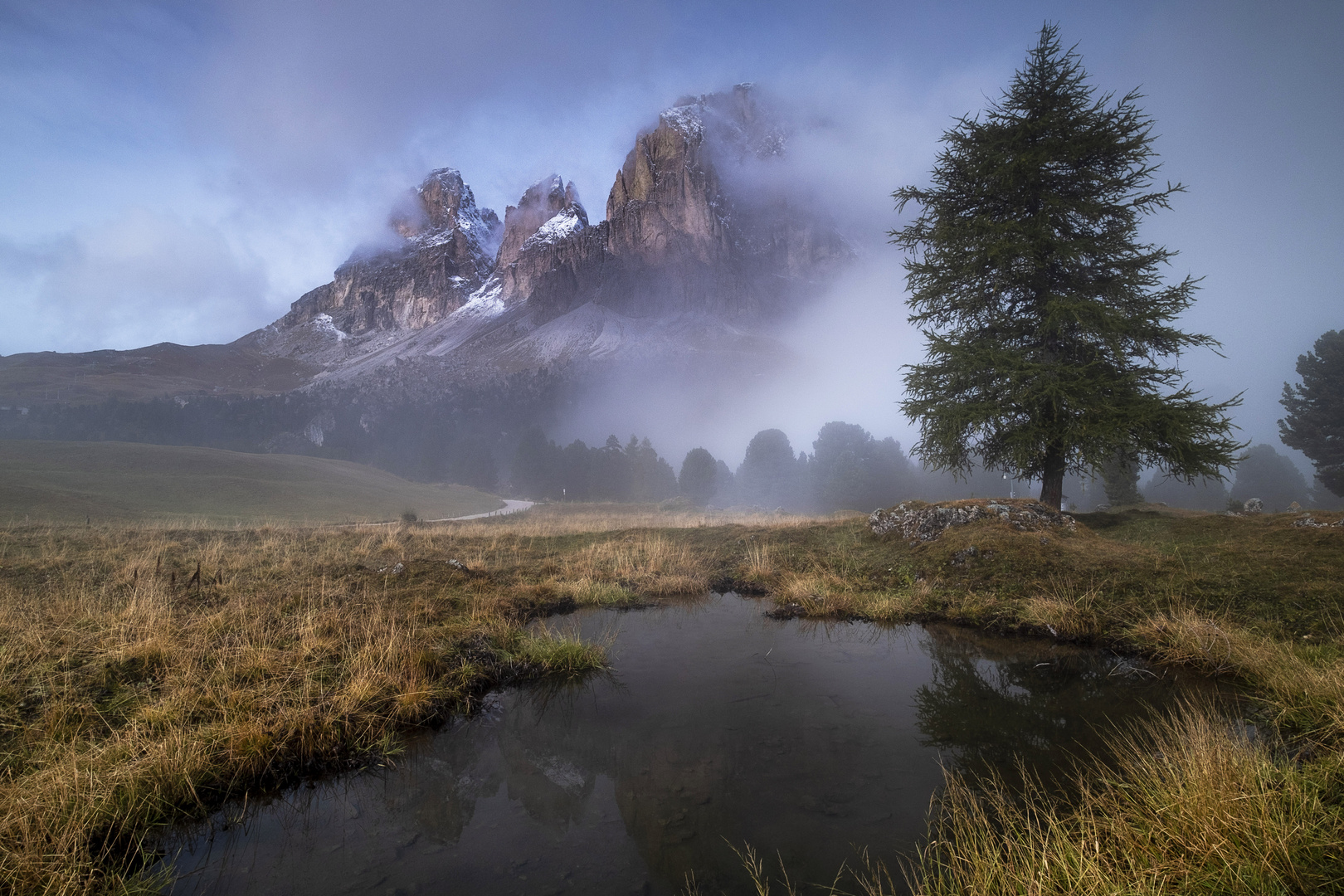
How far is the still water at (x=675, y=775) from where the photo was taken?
156 inches

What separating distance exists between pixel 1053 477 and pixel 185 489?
55261 millimetres

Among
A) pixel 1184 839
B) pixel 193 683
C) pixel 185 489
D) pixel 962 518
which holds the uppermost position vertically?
pixel 962 518

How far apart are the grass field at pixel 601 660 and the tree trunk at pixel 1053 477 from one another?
1203 millimetres

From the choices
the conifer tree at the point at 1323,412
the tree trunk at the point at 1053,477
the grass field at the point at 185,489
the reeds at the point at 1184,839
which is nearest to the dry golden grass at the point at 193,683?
Answer: the reeds at the point at 1184,839

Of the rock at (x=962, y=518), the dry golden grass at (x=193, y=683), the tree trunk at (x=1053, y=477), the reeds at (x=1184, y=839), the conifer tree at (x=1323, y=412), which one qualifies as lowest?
the dry golden grass at (x=193, y=683)

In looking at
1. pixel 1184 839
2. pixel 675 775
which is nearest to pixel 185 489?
pixel 675 775

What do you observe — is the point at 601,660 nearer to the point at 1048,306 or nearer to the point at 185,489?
the point at 1048,306

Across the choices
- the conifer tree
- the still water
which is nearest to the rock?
the still water

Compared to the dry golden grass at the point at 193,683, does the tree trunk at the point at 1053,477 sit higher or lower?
higher

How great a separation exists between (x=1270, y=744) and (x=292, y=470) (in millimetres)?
71954

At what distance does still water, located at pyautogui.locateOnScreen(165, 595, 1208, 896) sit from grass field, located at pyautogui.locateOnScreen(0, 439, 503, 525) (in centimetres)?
3080

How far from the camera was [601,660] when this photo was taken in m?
8.00

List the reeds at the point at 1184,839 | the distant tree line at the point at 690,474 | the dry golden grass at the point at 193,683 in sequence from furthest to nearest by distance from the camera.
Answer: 1. the distant tree line at the point at 690,474
2. the dry golden grass at the point at 193,683
3. the reeds at the point at 1184,839

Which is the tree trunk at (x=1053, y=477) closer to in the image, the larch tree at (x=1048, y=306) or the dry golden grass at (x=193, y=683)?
the larch tree at (x=1048, y=306)
